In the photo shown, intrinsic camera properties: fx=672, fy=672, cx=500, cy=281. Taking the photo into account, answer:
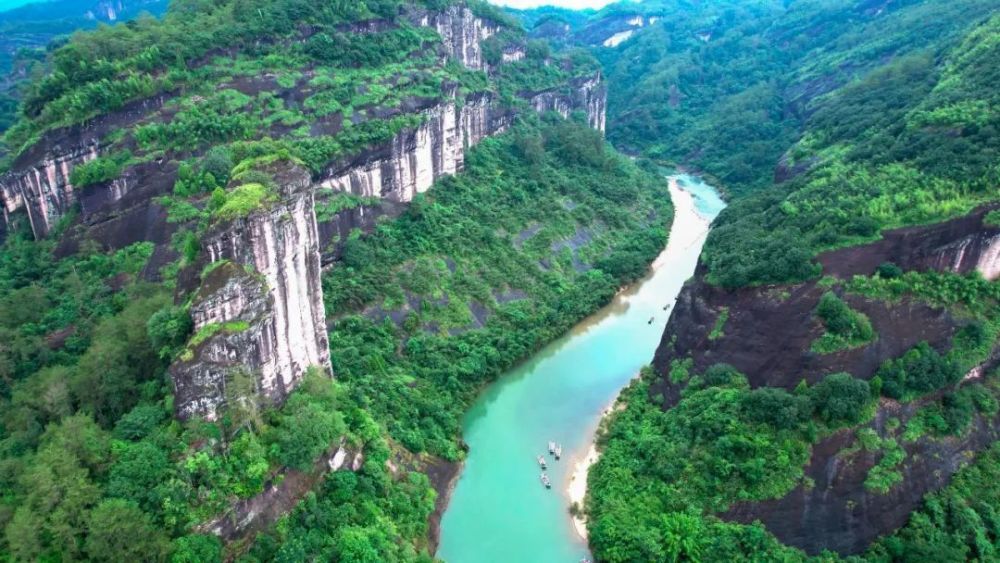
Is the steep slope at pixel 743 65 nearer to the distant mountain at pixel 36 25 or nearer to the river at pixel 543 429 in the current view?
the river at pixel 543 429

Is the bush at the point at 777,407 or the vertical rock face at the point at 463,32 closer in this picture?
the bush at the point at 777,407

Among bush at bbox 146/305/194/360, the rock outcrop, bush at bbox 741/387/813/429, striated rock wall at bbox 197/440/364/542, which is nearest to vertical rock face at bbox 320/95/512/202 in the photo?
bush at bbox 146/305/194/360

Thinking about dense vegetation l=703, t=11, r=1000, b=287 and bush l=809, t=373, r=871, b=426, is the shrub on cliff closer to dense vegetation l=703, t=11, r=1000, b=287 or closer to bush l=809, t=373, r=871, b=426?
bush l=809, t=373, r=871, b=426

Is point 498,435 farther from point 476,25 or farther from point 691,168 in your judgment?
point 691,168

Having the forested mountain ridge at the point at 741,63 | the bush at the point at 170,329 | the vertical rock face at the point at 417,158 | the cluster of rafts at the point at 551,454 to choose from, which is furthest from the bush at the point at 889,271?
the forested mountain ridge at the point at 741,63

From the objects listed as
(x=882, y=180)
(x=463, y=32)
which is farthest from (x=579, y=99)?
(x=882, y=180)

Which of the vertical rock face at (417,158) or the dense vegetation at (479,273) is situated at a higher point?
the vertical rock face at (417,158)

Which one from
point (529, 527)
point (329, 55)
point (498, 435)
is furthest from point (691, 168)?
point (529, 527)
